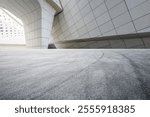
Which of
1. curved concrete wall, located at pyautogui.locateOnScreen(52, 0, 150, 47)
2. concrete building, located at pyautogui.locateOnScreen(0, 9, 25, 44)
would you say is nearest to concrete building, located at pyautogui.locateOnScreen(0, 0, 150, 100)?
curved concrete wall, located at pyautogui.locateOnScreen(52, 0, 150, 47)

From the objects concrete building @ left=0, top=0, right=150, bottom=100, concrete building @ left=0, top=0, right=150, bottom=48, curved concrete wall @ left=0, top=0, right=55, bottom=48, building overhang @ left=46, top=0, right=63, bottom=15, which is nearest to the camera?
concrete building @ left=0, top=0, right=150, bottom=100

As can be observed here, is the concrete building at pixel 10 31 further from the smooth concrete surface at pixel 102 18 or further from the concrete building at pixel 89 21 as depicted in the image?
the smooth concrete surface at pixel 102 18

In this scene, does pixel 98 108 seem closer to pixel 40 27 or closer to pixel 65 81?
pixel 65 81

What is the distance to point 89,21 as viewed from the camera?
9344 millimetres

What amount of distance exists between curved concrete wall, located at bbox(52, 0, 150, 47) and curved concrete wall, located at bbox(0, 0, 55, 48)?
6.85 feet

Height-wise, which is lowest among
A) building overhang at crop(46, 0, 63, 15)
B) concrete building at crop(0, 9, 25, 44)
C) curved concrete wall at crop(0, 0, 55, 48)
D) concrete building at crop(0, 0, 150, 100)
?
concrete building at crop(0, 0, 150, 100)

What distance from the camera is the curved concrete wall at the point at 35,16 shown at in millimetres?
10133

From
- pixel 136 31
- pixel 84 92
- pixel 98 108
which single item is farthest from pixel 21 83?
pixel 136 31

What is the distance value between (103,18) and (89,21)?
1459mm

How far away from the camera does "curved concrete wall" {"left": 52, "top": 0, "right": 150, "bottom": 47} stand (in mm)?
6195

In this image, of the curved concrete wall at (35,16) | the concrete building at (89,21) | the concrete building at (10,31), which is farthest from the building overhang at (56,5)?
the concrete building at (10,31)

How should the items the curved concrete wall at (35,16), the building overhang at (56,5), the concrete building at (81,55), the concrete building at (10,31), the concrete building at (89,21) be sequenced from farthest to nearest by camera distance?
the concrete building at (10,31), the building overhang at (56,5), the curved concrete wall at (35,16), the concrete building at (89,21), the concrete building at (81,55)

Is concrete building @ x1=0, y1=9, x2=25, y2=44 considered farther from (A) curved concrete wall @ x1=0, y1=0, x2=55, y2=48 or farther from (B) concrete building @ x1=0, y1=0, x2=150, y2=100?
(A) curved concrete wall @ x1=0, y1=0, x2=55, y2=48

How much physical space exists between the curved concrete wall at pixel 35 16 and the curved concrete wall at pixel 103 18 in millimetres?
2089
